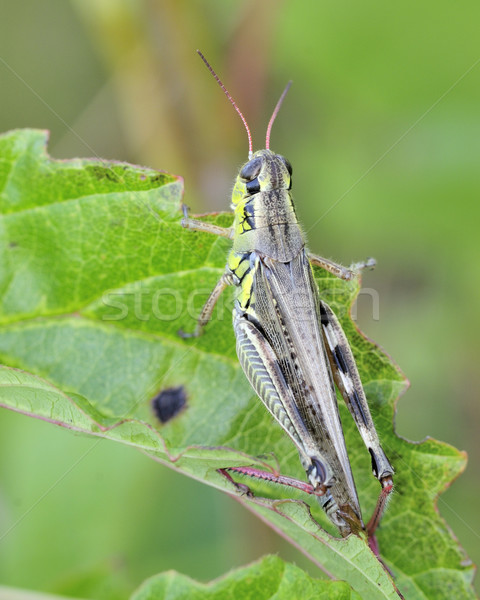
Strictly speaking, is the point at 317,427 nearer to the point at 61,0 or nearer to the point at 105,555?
the point at 105,555

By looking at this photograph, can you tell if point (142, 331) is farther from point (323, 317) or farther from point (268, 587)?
point (268, 587)

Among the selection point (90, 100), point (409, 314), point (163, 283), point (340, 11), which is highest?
point (340, 11)

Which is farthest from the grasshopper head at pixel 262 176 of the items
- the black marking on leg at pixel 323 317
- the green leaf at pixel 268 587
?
the green leaf at pixel 268 587

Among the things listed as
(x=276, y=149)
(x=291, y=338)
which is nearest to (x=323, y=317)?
(x=291, y=338)

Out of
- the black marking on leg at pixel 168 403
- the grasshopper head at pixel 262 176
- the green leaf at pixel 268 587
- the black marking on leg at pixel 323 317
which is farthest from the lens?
the grasshopper head at pixel 262 176

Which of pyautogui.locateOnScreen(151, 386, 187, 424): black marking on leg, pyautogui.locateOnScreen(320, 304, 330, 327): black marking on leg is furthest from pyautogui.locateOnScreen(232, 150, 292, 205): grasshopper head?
pyautogui.locateOnScreen(151, 386, 187, 424): black marking on leg

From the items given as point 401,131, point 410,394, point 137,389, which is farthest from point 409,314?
point 137,389

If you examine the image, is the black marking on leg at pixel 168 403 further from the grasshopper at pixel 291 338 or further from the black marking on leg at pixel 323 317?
the black marking on leg at pixel 323 317

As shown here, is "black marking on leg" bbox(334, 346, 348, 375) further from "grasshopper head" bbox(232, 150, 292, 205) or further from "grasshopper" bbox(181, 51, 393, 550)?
"grasshopper head" bbox(232, 150, 292, 205)
